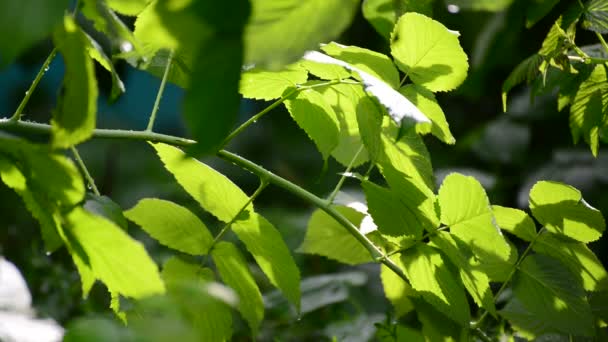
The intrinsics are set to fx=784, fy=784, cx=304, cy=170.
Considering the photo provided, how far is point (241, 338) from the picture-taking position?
110 centimetres

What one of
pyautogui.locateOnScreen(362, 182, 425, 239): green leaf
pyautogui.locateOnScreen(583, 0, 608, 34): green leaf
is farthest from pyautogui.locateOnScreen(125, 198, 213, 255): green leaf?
pyautogui.locateOnScreen(583, 0, 608, 34): green leaf

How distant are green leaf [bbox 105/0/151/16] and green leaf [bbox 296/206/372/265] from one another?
0.99ft

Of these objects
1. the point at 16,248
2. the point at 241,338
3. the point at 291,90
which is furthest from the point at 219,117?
the point at 16,248

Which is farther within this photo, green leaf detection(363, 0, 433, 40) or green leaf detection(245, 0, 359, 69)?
green leaf detection(363, 0, 433, 40)

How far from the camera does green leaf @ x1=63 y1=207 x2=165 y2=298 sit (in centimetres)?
36

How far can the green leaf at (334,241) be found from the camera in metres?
Result: 0.72

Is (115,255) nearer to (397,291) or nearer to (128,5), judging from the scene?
(128,5)

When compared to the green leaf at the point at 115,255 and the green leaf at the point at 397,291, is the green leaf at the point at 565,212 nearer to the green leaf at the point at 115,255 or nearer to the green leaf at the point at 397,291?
the green leaf at the point at 397,291

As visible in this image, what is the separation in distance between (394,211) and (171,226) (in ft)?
0.54

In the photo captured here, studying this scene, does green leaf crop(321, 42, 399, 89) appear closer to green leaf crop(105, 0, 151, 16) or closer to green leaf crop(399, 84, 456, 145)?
green leaf crop(399, 84, 456, 145)

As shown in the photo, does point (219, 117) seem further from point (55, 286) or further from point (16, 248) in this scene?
point (16, 248)

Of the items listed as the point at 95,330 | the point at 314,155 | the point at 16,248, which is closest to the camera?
the point at 95,330

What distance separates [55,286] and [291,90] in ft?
2.88

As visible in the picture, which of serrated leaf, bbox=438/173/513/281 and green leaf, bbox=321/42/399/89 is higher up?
green leaf, bbox=321/42/399/89
